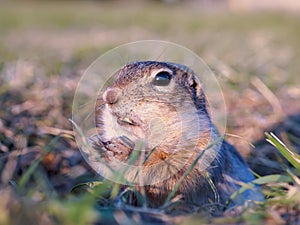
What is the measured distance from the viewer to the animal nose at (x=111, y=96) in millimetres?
1860

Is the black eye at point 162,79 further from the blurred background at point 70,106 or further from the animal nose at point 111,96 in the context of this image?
the blurred background at point 70,106

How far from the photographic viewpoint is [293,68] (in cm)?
543

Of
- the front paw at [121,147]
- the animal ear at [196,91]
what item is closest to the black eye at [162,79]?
the animal ear at [196,91]

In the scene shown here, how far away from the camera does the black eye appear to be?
2.00 meters

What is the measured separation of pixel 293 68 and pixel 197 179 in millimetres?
3746

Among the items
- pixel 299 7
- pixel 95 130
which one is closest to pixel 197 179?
pixel 95 130

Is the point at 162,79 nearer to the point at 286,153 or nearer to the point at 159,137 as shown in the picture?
the point at 159,137

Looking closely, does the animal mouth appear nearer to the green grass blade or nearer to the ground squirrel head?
the ground squirrel head

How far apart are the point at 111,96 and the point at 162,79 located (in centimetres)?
25

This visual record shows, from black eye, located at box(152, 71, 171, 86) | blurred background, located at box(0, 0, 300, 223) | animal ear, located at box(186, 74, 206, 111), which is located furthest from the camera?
blurred background, located at box(0, 0, 300, 223)

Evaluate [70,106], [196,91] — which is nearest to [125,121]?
[196,91]

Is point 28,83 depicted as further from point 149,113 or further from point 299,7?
point 299,7

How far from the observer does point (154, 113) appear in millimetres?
1932

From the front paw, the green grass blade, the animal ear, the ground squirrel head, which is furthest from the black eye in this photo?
the green grass blade
